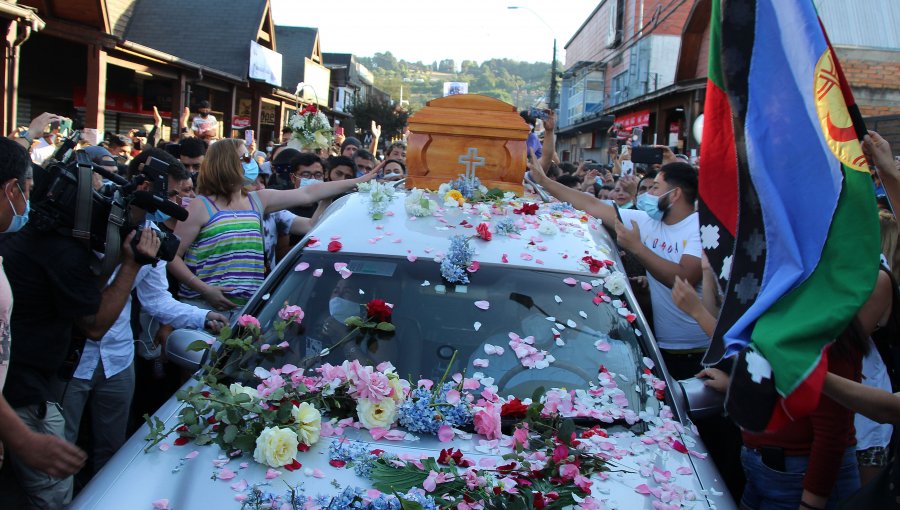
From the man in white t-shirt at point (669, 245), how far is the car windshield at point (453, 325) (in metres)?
0.86

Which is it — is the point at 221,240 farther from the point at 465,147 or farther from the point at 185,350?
the point at 465,147

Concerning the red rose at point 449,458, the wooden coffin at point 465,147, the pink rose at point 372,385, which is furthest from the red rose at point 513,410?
the wooden coffin at point 465,147

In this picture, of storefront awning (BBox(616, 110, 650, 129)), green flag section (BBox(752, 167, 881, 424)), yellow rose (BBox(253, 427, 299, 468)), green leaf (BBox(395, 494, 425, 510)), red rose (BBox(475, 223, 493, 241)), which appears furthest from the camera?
storefront awning (BBox(616, 110, 650, 129))

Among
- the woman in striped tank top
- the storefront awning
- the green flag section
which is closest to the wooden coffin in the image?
the woman in striped tank top

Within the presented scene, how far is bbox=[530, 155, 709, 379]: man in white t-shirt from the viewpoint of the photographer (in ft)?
13.9

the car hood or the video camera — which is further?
the video camera

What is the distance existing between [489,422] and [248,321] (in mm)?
1177

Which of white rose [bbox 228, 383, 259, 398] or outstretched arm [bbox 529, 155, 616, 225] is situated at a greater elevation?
outstretched arm [bbox 529, 155, 616, 225]

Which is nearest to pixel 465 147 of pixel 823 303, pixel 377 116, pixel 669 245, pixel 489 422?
pixel 669 245

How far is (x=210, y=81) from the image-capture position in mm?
22562

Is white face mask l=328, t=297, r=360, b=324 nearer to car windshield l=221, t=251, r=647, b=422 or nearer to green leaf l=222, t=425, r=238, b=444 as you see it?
car windshield l=221, t=251, r=647, b=422

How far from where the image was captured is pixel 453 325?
333 cm

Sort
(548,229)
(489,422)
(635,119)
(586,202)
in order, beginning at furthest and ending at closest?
(635,119)
(586,202)
(548,229)
(489,422)

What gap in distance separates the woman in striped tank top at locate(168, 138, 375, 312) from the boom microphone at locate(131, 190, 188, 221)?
42.6 inches
